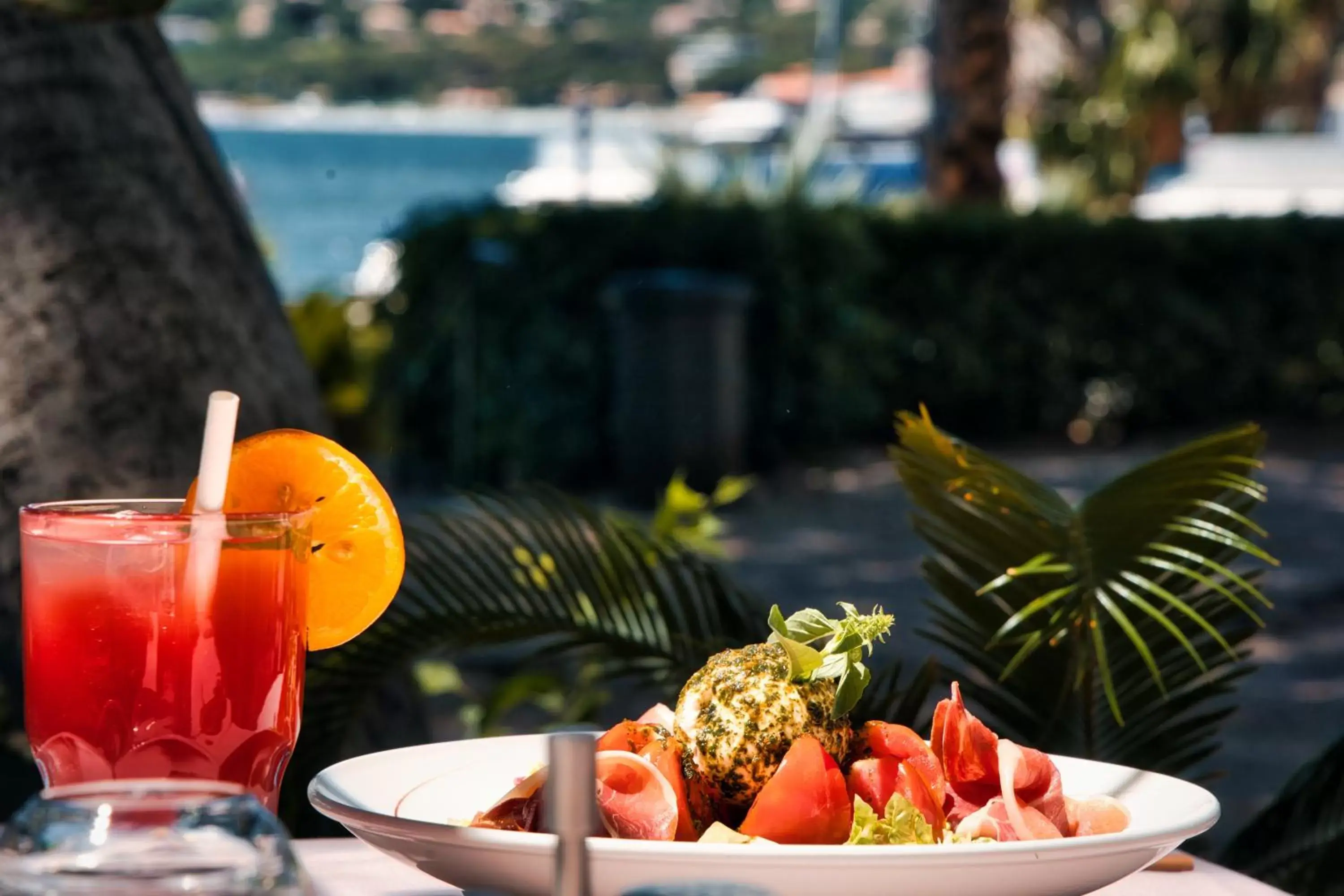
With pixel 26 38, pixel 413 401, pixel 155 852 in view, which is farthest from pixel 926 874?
pixel 413 401

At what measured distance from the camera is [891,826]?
100 cm

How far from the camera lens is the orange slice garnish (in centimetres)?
112

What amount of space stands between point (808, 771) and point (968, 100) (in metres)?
11.4

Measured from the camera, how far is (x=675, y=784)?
102cm

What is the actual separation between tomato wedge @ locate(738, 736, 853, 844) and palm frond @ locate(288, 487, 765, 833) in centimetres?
132

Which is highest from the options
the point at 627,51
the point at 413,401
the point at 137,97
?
the point at 627,51

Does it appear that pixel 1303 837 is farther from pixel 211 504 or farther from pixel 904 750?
pixel 211 504

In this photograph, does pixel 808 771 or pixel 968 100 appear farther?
pixel 968 100

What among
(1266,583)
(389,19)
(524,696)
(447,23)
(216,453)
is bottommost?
(1266,583)

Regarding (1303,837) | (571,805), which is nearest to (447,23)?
(1303,837)

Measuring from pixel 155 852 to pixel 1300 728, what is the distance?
5.57 m

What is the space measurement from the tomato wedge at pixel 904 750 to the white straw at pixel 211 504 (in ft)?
1.43

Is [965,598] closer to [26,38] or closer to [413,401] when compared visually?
[26,38]

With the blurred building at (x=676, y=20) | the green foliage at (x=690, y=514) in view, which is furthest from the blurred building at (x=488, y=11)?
the green foliage at (x=690, y=514)
